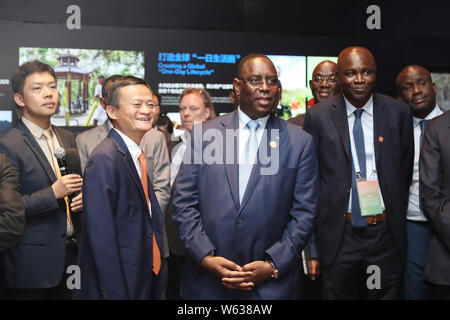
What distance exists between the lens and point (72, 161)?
2824mm

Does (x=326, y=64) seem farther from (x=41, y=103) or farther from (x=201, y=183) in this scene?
(x=41, y=103)

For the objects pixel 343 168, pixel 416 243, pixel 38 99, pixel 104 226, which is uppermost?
pixel 38 99

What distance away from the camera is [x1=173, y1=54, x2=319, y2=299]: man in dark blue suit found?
233 centimetres

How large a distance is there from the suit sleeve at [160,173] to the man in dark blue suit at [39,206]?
2.01ft

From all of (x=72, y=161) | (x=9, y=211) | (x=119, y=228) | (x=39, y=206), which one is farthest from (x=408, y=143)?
(x=9, y=211)

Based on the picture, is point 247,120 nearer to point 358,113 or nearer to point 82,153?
point 358,113

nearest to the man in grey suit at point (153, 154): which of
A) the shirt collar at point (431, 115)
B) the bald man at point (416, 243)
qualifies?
the bald man at point (416, 243)

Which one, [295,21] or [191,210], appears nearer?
[191,210]

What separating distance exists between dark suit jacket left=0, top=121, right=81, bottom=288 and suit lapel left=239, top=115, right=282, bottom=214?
1169 mm

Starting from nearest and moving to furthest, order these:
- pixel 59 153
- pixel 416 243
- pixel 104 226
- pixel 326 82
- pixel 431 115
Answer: pixel 104 226 → pixel 59 153 → pixel 416 243 → pixel 431 115 → pixel 326 82

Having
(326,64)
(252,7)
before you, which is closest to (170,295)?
(326,64)

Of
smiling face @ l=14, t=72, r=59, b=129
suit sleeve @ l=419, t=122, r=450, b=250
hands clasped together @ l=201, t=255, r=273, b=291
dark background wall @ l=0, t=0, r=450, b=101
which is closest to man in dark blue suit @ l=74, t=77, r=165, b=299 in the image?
hands clasped together @ l=201, t=255, r=273, b=291

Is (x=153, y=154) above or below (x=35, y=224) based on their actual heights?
above

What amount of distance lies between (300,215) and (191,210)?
1.87ft
